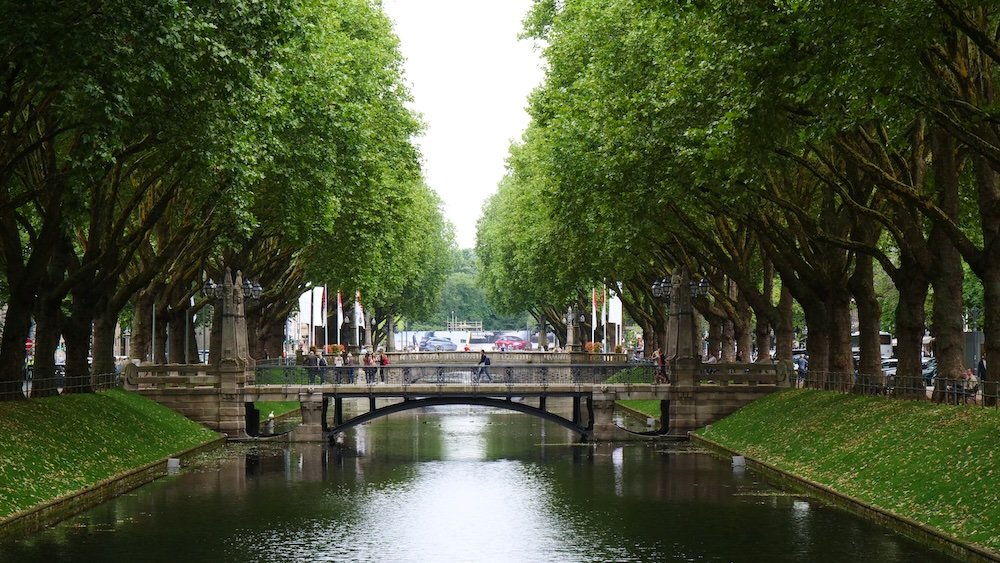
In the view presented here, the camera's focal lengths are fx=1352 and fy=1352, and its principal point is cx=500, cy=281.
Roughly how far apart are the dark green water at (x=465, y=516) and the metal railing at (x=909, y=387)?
4975mm

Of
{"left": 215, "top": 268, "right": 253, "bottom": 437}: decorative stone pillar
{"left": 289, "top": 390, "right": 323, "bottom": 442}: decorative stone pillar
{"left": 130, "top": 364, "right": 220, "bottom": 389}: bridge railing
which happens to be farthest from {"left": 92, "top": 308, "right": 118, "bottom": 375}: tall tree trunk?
{"left": 289, "top": 390, "right": 323, "bottom": 442}: decorative stone pillar

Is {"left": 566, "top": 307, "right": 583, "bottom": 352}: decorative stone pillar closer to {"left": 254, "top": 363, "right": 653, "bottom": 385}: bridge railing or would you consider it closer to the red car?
the red car

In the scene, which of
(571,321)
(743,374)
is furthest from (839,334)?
(571,321)

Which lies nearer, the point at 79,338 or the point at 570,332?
the point at 79,338

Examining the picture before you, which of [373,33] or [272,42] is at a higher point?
[373,33]

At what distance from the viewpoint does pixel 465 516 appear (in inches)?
1257

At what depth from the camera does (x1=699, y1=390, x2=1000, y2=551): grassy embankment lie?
85.4 ft

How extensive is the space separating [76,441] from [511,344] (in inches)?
5393

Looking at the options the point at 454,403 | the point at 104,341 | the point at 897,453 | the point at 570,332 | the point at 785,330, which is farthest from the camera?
the point at 570,332

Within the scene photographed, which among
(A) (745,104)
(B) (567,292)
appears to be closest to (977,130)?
(A) (745,104)

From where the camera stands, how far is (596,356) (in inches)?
3322

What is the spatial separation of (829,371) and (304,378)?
2059 cm

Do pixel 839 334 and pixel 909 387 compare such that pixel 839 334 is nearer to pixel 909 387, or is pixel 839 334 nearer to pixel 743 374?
pixel 743 374

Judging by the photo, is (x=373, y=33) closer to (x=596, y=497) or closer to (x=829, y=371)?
(x=829, y=371)
